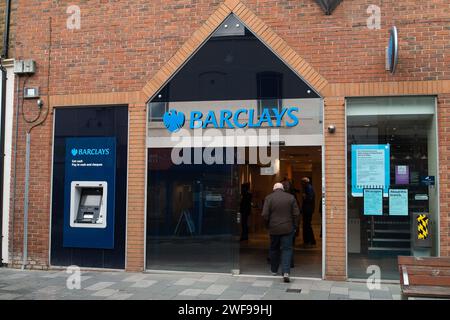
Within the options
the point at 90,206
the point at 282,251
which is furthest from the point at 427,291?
the point at 90,206

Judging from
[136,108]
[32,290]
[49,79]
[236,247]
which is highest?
[49,79]

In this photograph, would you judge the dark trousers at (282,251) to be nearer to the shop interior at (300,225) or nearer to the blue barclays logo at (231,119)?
the shop interior at (300,225)

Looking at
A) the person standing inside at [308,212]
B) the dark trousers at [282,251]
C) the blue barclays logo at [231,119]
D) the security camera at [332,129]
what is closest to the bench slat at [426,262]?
the dark trousers at [282,251]

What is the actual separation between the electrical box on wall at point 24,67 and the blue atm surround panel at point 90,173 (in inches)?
64.4

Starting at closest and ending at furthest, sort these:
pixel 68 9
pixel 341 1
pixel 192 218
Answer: pixel 341 1, pixel 192 218, pixel 68 9

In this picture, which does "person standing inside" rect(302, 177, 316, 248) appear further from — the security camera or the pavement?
the security camera

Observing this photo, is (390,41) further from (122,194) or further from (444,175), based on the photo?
(122,194)

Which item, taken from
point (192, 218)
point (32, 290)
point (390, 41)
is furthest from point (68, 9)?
point (390, 41)

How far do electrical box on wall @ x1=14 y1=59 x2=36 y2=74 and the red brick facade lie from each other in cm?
14

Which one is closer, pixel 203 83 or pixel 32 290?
pixel 32 290

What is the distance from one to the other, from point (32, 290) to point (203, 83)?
4.69 m

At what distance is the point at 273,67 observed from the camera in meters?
9.20

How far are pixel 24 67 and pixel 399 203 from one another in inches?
304

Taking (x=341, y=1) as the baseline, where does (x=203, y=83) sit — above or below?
below
